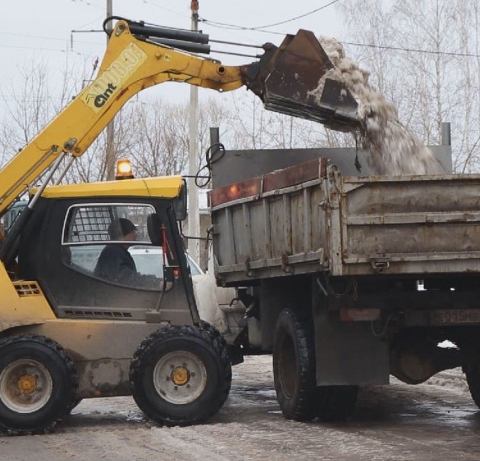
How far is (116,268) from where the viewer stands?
11.1 meters

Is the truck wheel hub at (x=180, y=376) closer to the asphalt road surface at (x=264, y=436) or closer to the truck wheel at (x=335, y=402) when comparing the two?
the asphalt road surface at (x=264, y=436)

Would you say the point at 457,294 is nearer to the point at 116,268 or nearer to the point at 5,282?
the point at 116,268

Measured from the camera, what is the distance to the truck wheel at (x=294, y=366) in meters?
10.6

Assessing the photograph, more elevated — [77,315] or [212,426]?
[77,315]

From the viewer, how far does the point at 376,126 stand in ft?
37.6

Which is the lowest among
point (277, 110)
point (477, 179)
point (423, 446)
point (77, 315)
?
point (423, 446)

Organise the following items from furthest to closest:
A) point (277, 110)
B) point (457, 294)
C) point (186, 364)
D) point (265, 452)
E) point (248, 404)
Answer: point (248, 404) < point (277, 110) < point (186, 364) < point (457, 294) < point (265, 452)

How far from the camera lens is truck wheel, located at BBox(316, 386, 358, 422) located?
428 inches

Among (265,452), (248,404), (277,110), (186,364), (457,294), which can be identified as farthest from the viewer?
(248,404)

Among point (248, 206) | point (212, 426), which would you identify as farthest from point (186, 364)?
point (248, 206)

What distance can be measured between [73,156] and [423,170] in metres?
3.37

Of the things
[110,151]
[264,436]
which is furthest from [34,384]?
[110,151]

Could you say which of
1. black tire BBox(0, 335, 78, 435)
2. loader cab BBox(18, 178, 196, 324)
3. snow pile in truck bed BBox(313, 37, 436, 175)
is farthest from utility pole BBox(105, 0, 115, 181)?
black tire BBox(0, 335, 78, 435)

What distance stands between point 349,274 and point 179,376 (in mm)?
2353
